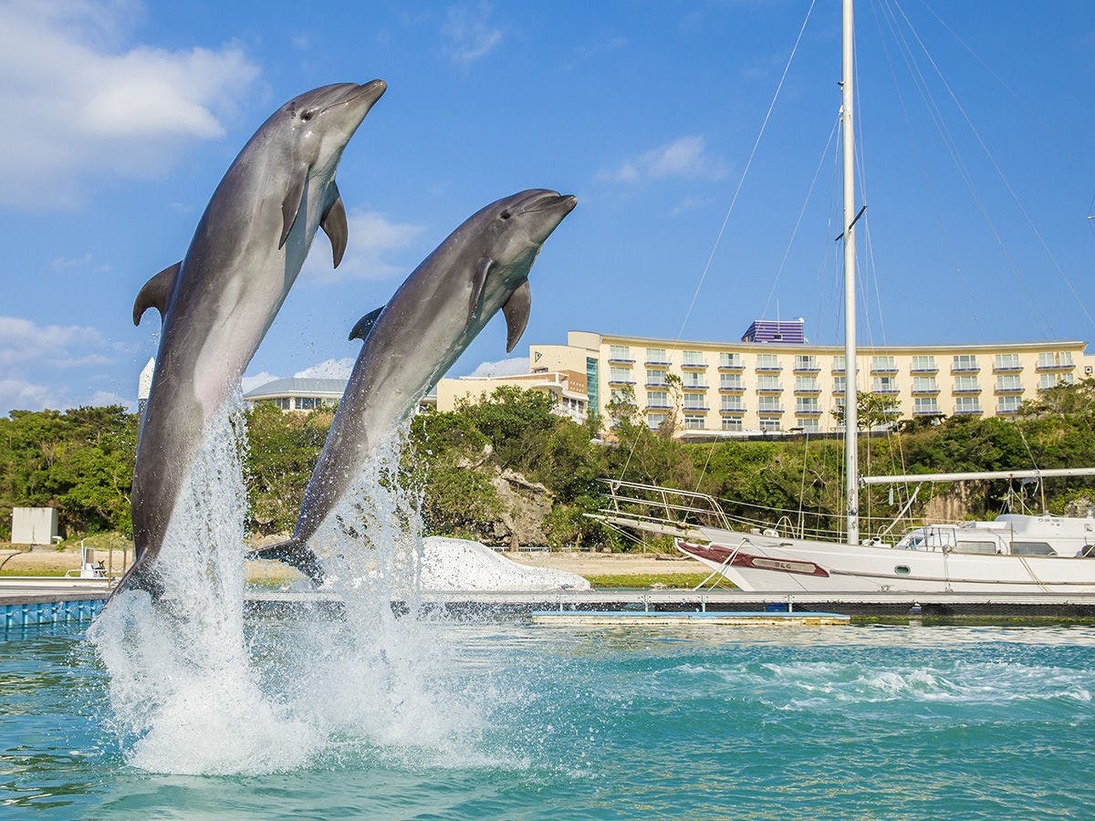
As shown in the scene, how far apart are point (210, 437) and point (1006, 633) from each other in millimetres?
14937

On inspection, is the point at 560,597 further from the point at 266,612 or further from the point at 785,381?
the point at 785,381

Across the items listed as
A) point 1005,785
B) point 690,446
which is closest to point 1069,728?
point 1005,785

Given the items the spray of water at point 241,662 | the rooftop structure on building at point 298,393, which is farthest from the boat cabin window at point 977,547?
the rooftop structure on building at point 298,393

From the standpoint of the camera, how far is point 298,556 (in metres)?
7.21

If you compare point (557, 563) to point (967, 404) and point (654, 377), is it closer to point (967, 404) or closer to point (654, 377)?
point (654, 377)

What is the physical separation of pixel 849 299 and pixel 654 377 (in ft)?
179

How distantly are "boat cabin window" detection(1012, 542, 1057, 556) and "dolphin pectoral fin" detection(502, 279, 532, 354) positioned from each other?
18.2 m

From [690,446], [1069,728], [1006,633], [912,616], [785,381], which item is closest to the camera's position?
[1069,728]

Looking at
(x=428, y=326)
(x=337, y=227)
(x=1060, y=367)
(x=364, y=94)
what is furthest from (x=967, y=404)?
(x=364, y=94)

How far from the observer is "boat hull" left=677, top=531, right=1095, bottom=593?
69.4 ft

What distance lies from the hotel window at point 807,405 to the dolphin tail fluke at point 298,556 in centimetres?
7516

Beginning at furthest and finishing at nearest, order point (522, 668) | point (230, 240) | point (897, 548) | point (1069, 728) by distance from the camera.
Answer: point (897, 548)
point (522, 668)
point (1069, 728)
point (230, 240)

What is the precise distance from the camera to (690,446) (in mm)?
57875

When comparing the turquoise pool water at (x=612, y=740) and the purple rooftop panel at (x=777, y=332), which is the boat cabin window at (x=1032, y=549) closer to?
the turquoise pool water at (x=612, y=740)
